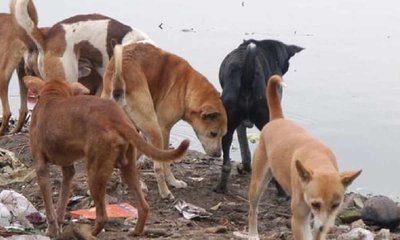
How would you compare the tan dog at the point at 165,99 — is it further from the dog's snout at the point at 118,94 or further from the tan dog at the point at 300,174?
the tan dog at the point at 300,174

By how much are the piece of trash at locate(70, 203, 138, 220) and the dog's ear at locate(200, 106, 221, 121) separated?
1.20m

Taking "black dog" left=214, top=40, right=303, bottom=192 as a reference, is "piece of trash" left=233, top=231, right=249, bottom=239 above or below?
below

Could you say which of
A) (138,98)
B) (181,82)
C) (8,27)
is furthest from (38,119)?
(8,27)

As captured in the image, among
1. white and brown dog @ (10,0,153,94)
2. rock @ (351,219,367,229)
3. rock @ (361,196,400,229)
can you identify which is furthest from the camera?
white and brown dog @ (10,0,153,94)

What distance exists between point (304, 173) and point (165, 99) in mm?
2986

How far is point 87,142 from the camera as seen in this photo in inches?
213

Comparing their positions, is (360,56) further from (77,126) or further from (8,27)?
(77,126)

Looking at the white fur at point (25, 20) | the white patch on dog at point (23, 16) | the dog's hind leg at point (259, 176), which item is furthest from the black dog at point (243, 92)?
the white patch on dog at point (23, 16)

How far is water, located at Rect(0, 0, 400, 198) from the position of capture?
32.4 feet

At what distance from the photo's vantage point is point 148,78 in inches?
305

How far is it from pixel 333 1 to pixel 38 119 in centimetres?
1591

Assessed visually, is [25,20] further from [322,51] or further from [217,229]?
[322,51]

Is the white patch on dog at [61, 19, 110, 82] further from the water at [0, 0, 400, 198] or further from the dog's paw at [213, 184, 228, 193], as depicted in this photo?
the water at [0, 0, 400, 198]

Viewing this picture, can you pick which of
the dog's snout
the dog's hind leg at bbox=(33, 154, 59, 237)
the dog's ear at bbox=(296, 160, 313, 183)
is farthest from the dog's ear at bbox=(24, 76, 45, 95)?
the dog's ear at bbox=(296, 160, 313, 183)
